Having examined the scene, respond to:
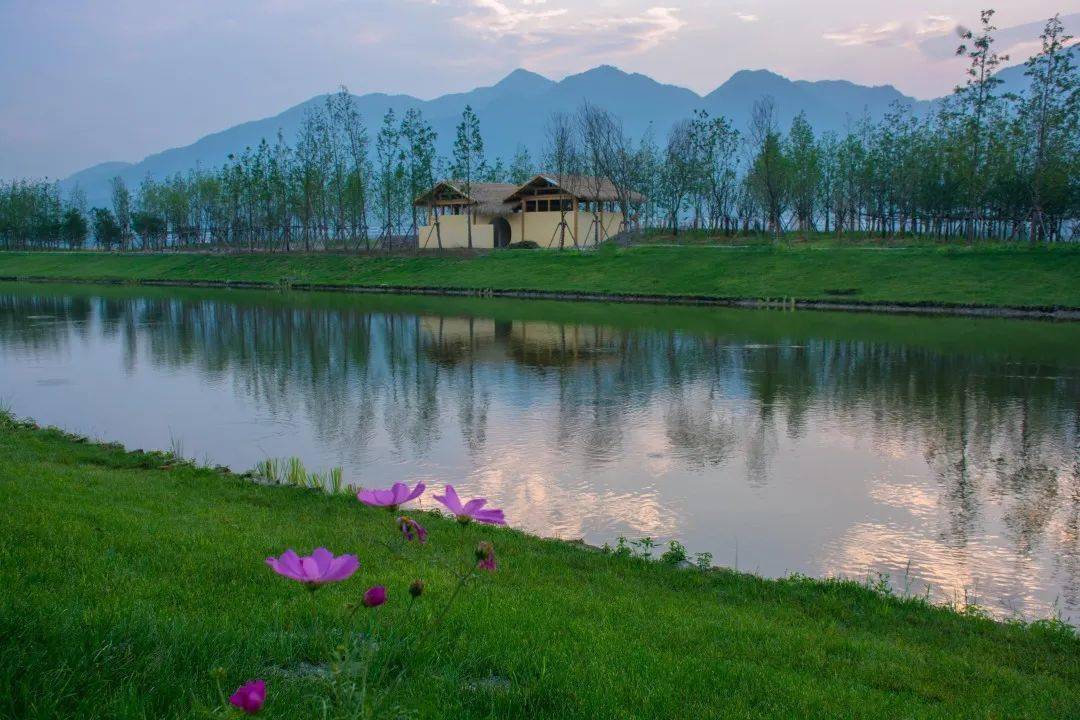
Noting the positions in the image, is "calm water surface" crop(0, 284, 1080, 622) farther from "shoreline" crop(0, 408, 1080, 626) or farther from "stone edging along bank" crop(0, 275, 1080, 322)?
"stone edging along bank" crop(0, 275, 1080, 322)

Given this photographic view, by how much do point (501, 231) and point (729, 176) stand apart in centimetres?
1725

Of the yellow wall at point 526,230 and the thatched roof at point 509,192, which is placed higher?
the thatched roof at point 509,192

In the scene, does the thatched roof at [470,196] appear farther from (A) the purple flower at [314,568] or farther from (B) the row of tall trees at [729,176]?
(A) the purple flower at [314,568]

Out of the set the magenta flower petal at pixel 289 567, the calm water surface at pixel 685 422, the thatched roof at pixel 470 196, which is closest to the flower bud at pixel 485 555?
the magenta flower petal at pixel 289 567

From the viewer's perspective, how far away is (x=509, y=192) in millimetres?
63156

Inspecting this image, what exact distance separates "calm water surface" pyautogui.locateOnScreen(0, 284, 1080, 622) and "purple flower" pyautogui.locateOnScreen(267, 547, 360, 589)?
623 centimetres

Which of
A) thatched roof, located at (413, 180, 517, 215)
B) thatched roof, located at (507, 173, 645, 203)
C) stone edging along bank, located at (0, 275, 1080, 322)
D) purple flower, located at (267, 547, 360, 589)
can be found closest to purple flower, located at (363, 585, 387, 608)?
purple flower, located at (267, 547, 360, 589)

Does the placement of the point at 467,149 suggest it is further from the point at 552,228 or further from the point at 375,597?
the point at 375,597

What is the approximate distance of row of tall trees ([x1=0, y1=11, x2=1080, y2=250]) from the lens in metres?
44.8

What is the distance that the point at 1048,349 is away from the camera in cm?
2253

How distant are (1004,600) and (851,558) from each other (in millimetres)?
1390

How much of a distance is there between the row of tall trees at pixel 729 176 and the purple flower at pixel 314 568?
46206 mm

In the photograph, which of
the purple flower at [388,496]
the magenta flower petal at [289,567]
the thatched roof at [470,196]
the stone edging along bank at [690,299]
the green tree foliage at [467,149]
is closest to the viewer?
the magenta flower petal at [289,567]

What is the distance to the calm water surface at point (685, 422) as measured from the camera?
883 cm
